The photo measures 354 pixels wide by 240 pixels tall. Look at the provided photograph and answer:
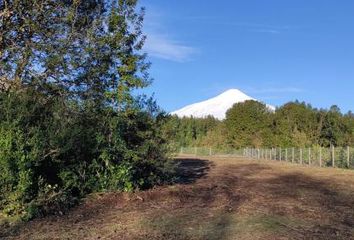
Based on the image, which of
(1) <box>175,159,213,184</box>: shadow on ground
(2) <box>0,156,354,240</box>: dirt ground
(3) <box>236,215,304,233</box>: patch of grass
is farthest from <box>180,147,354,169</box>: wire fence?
(3) <box>236,215,304,233</box>: patch of grass

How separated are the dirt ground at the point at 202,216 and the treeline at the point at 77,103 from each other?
2.04ft

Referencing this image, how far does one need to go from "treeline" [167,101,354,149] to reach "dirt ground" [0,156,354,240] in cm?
5044

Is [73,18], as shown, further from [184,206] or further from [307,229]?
[307,229]

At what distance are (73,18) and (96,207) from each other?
5.03 metres

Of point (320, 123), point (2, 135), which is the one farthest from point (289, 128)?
point (2, 135)

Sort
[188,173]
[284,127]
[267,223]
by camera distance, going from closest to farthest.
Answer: [267,223] → [188,173] → [284,127]

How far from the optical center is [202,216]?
979cm

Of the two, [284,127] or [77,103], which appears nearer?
[77,103]

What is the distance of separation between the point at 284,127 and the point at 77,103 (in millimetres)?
56147

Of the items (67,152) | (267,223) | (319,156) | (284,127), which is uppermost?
(284,127)

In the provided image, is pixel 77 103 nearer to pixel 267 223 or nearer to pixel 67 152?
pixel 67 152

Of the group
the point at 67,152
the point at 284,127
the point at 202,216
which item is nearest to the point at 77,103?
the point at 67,152

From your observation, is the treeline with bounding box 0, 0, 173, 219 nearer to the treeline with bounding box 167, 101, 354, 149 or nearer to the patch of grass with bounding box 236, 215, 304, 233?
the patch of grass with bounding box 236, 215, 304, 233

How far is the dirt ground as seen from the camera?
8.45 m
